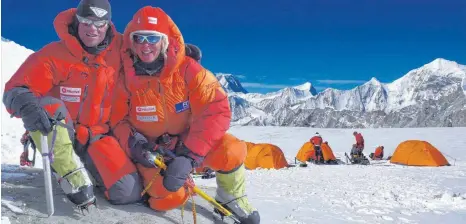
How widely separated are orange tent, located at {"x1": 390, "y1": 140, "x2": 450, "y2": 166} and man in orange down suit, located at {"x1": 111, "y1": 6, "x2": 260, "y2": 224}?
1430cm

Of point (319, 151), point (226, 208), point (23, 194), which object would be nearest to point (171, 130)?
point (226, 208)

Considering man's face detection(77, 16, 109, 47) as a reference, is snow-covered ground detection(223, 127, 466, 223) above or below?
below

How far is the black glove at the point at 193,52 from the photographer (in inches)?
188

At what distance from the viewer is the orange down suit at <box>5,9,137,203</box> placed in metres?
4.16

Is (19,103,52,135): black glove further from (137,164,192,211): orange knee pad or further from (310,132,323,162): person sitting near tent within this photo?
(310,132,323,162): person sitting near tent

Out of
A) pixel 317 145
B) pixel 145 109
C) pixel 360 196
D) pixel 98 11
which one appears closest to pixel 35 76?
pixel 98 11

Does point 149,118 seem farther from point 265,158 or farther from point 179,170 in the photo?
point 265,158

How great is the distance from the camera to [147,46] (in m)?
4.36

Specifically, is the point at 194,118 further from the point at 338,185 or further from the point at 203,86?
the point at 338,185

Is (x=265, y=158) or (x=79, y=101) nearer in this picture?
(x=79, y=101)

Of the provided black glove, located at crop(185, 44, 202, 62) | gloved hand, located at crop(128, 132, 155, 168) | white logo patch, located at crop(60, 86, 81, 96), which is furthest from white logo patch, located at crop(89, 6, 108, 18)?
gloved hand, located at crop(128, 132, 155, 168)

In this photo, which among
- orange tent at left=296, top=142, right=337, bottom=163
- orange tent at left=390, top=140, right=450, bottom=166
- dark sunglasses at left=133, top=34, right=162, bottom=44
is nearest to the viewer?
dark sunglasses at left=133, top=34, right=162, bottom=44

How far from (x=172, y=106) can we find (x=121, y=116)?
54cm

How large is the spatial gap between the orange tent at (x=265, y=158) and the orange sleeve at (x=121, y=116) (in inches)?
479
